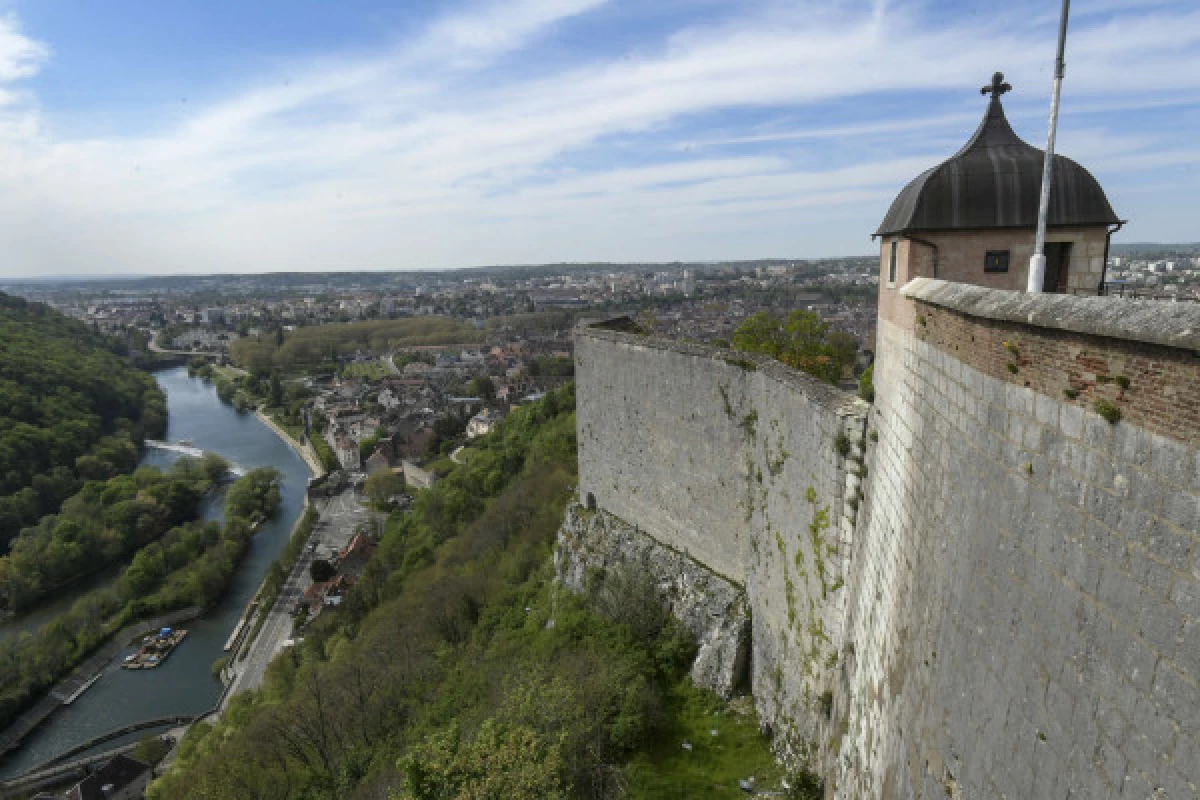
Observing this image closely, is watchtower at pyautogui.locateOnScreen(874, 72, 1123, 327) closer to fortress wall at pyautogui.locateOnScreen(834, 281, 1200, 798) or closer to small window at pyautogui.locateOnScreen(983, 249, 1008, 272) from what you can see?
small window at pyautogui.locateOnScreen(983, 249, 1008, 272)

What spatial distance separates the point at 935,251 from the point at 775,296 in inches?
4579

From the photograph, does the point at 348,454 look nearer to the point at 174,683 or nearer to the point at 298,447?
the point at 298,447

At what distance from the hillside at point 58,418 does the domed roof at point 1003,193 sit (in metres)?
59.4

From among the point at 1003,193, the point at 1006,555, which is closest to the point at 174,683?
the point at 1006,555

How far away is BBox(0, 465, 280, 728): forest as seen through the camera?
32.9m

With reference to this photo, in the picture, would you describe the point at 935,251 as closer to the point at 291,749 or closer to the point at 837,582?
the point at 837,582

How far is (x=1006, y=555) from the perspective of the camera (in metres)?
4.25

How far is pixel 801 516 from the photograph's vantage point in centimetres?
1010

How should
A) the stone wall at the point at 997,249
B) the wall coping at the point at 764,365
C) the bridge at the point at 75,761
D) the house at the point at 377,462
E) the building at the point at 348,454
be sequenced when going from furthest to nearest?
1. the building at the point at 348,454
2. the house at the point at 377,462
3. the bridge at the point at 75,761
4. the wall coping at the point at 764,365
5. the stone wall at the point at 997,249

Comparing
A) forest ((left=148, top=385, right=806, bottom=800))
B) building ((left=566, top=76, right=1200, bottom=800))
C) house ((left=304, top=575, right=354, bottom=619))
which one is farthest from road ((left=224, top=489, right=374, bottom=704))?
building ((left=566, top=76, right=1200, bottom=800))

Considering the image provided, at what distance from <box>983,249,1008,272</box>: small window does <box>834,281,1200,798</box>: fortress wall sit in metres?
1.05

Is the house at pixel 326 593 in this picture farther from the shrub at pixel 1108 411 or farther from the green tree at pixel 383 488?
the shrub at pixel 1108 411

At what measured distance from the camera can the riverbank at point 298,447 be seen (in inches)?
2589

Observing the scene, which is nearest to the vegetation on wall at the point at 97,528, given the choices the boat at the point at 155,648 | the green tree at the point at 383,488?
the boat at the point at 155,648
